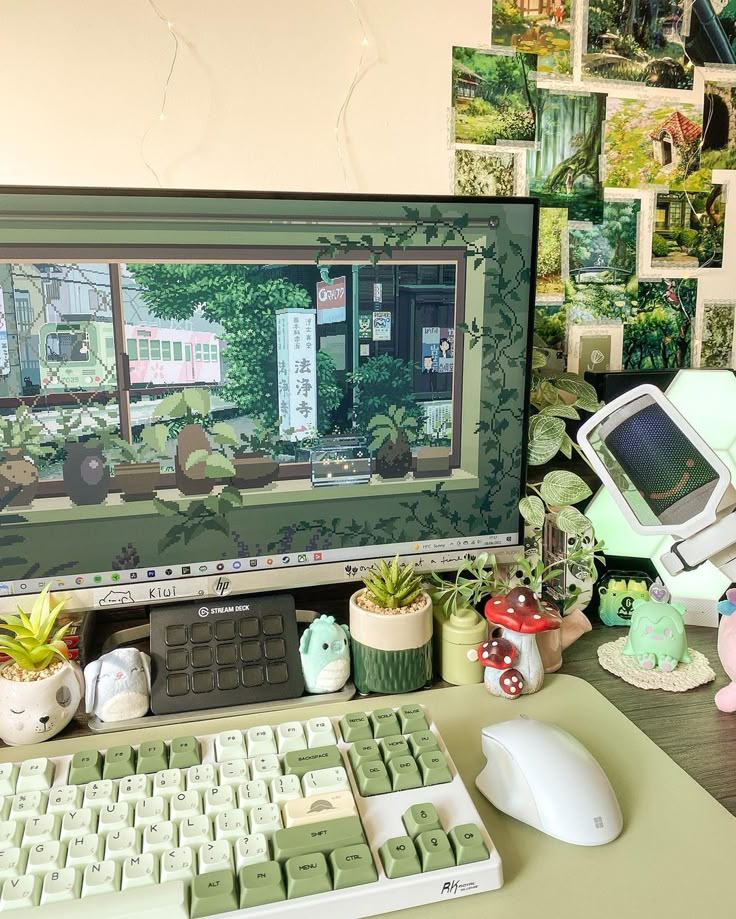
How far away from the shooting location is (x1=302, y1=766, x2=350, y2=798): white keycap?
61 centimetres

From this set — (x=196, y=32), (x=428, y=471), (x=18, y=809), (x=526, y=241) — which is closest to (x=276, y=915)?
(x=18, y=809)

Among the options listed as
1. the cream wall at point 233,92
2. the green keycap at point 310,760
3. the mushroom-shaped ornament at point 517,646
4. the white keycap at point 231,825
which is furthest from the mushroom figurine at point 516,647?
the cream wall at point 233,92

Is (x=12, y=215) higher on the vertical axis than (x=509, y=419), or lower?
higher

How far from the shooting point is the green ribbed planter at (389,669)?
803 millimetres

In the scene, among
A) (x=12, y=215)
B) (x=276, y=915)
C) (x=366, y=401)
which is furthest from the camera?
(x=366, y=401)

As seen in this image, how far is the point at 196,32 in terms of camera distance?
881 mm

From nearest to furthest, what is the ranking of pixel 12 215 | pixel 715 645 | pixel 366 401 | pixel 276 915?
pixel 276 915
pixel 12 215
pixel 366 401
pixel 715 645

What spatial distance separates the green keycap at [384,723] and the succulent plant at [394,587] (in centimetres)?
13

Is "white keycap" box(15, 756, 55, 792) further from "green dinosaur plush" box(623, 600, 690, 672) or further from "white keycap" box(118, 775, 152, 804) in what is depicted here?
"green dinosaur plush" box(623, 600, 690, 672)

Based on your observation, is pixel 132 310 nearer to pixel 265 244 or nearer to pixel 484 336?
pixel 265 244

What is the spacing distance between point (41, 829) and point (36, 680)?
0.62 ft

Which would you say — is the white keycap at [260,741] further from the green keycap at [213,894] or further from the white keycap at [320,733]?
the green keycap at [213,894]

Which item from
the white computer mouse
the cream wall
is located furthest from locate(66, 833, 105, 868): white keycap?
the cream wall

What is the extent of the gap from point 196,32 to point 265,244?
304 mm
